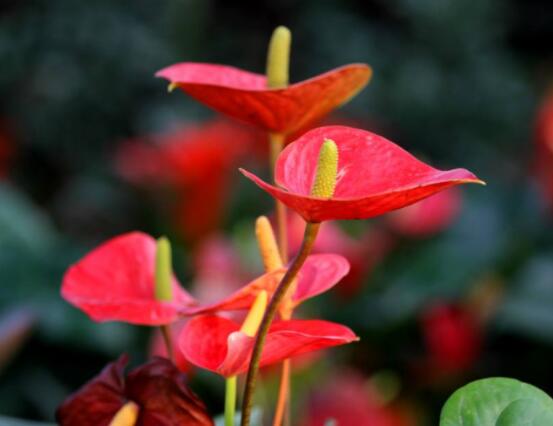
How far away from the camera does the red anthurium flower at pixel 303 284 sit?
0.48 meters

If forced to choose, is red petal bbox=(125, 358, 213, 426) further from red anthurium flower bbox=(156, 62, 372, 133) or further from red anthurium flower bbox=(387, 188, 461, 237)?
red anthurium flower bbox=(387, 188, 461, 237)

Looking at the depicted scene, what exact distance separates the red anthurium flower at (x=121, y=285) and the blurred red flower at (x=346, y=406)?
404 millimetres

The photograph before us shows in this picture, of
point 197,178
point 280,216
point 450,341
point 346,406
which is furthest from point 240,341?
point 197,178

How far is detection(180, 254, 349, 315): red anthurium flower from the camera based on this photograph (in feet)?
1.57

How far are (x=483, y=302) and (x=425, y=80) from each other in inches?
64.0

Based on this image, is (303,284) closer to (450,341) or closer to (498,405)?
(498,405)

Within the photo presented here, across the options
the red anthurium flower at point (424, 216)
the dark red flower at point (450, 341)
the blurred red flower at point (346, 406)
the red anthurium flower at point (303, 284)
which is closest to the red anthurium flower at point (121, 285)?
the red anthurium flower at point (303, 284)

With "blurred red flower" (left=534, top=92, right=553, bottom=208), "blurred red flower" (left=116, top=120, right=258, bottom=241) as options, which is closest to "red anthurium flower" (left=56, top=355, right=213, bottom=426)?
"blurred red flower" (left=116, top=120, right=258, bottom=241)

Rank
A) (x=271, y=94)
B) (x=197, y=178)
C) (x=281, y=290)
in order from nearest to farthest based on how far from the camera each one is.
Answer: (x=281, y=290) < (x=271, y=94) < (x=197, y=178)

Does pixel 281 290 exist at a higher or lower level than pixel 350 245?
higher

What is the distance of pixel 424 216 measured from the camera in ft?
4.81

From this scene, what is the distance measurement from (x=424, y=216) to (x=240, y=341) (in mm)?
1034

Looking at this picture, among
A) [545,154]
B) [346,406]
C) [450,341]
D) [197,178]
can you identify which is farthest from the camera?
[545,154]

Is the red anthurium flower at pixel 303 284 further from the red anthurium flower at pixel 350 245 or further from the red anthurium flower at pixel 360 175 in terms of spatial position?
the red anthurium flower at pixel 350 245
